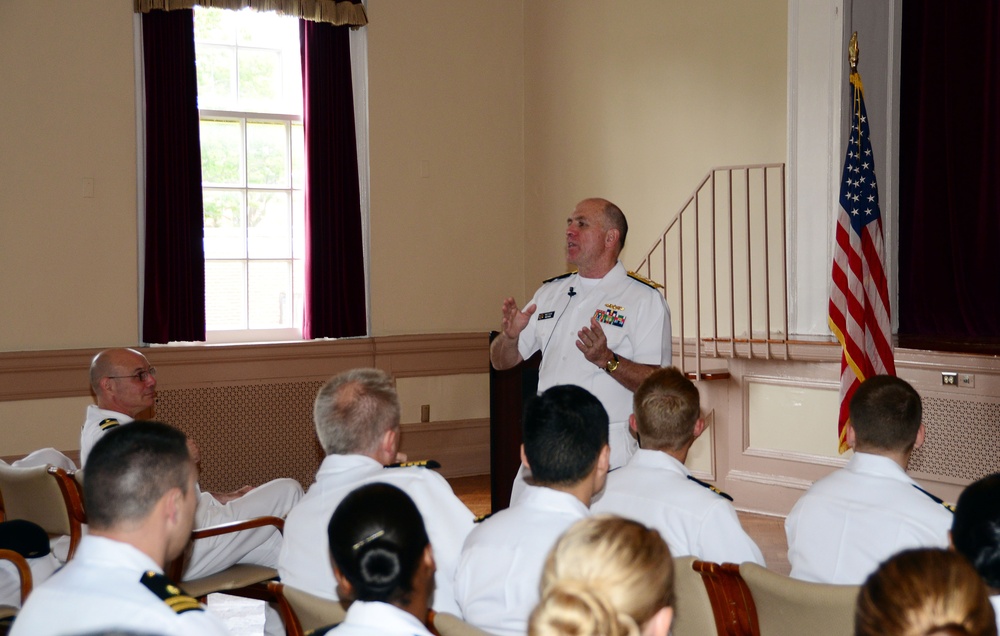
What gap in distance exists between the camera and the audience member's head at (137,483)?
176 cm

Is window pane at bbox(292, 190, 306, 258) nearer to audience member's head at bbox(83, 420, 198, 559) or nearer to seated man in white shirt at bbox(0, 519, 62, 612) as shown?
seated man in white shirt at bbox(0, 519, 62, 612)

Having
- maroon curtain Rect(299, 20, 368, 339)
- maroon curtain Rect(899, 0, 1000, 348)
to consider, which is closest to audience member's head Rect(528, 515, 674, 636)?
maroon curtain Rect(899, 0, 1000, 348)

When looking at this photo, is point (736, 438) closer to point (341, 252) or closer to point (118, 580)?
point (341, 252)

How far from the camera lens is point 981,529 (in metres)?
1.67

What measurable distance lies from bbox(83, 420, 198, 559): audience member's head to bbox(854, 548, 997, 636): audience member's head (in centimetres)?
116

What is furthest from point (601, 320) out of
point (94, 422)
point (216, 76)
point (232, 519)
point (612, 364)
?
point (216, 76)

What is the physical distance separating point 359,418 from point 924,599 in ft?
5.27

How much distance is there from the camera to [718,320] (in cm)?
629

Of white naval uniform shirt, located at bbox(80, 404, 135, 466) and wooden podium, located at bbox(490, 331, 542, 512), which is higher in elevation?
white naval uniform shirt, located at bbox(80, 404, 135, 466)

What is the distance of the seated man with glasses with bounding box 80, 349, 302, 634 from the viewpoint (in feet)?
11.5

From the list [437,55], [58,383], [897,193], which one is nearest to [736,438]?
[897,193]

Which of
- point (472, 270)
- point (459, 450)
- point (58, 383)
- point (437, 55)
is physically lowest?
point (459, 450)

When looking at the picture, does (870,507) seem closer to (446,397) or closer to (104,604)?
(104,604)

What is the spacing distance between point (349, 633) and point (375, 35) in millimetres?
5889
